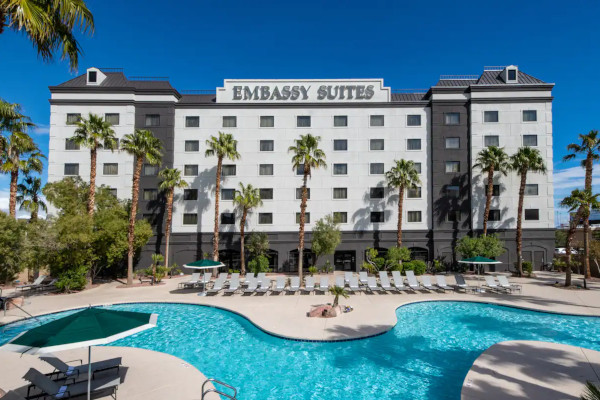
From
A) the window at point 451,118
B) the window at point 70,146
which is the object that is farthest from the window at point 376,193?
the window at point 70,146

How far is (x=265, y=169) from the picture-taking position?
3058 centimetres

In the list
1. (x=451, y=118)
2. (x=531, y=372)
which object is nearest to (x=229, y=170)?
(x=451, y=118)

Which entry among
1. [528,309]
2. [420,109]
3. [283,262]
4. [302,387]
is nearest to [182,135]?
[283,262]

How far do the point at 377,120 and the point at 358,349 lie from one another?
24.6 meters

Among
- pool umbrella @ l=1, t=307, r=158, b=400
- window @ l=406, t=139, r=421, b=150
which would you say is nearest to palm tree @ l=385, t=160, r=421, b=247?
window @ l=406, t=139, r=421, b=150

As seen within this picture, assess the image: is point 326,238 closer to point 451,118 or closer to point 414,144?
point 414,144

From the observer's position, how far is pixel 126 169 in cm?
2945

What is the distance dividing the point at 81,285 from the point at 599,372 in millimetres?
25512

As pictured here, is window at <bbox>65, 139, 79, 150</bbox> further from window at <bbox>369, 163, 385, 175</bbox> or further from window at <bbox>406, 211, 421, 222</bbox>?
window at <bbox>406, 211, 421, 222</bbox>

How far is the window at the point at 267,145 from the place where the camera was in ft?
101

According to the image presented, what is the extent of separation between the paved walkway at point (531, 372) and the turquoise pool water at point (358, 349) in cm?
81

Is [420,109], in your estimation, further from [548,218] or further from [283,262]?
[283,262]

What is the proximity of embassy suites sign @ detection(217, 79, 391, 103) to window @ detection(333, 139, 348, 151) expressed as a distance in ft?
13.0

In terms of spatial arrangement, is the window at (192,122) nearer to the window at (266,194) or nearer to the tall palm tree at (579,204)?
the window at (266,194)
